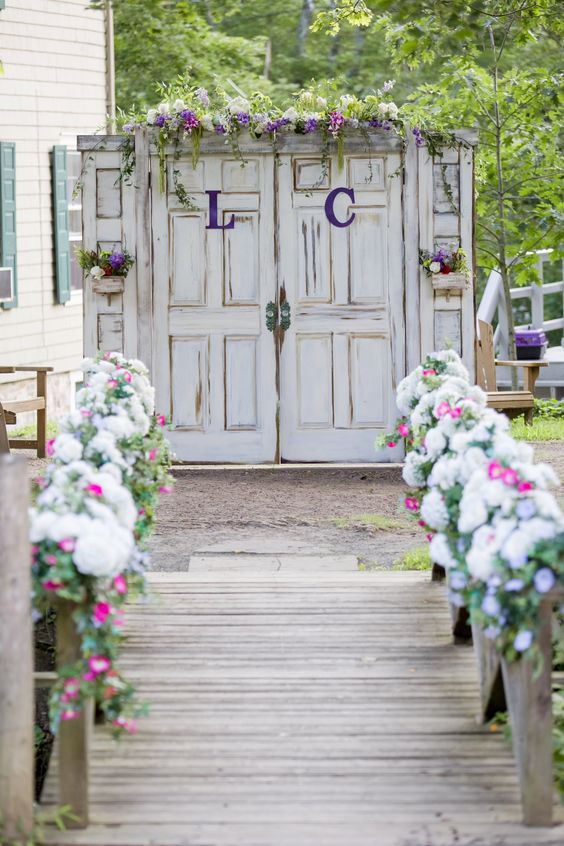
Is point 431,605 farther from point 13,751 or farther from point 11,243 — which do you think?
point 11,243

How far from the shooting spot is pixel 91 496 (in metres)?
4.42

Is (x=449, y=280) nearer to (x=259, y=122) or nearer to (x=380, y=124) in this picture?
(x=380, y=124)

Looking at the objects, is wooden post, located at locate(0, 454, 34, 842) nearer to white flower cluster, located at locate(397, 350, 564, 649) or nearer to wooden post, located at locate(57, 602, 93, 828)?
wooden post, located at locate(57, 602, 93, 828)

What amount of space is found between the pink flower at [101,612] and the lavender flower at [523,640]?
48.3 inches

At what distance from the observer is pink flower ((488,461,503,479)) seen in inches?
174

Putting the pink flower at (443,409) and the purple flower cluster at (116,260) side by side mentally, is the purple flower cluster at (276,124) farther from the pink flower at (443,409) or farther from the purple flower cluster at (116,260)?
the pink flower at (443,409)

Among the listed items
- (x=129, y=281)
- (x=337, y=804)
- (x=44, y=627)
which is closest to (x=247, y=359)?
(x=129, y=281)

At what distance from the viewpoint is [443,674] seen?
5477mm

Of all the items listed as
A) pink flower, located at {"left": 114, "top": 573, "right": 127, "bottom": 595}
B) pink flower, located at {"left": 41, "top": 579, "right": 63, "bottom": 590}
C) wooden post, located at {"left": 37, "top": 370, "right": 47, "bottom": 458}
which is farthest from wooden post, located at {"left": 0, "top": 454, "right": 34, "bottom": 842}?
wooden post, located at {"left": 37, "top": 370, "right": 47, "bottom": 458}

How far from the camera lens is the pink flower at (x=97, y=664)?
4102 mm

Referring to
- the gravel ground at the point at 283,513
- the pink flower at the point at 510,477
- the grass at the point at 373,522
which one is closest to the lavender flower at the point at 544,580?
the pink flower at the point at 510,477

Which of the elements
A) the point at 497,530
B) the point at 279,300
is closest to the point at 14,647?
the point at 497,530

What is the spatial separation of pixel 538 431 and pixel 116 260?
14.1ft

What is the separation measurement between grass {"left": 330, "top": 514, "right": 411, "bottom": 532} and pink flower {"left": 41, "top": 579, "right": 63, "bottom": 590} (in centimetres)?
451
